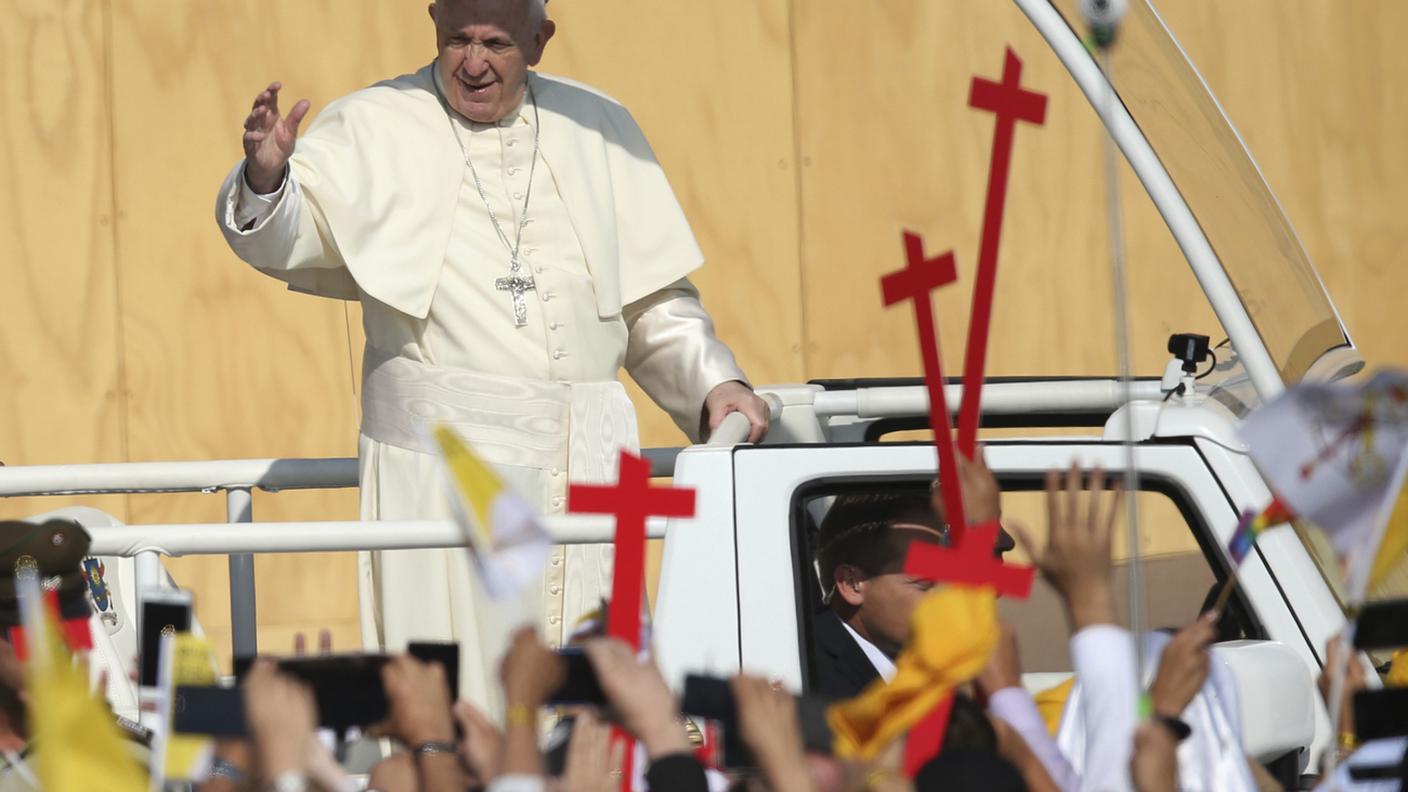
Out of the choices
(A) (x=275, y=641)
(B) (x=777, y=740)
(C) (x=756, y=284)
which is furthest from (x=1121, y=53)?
(A) (x=275, y=641)

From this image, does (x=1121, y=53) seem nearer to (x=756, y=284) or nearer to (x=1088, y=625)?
(x=1088, y=625)

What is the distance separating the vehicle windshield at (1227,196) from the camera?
139 inches

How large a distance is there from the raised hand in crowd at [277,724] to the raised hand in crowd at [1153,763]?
830mm

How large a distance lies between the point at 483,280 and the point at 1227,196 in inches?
55.6

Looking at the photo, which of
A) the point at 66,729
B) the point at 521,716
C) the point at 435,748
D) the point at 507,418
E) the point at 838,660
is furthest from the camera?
the point at 507,418

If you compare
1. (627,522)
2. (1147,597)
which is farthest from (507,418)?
(627,522)

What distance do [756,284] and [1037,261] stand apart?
95cm

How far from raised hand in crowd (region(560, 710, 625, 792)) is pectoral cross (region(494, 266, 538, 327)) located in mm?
1797

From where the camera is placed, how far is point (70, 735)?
201 centimetres

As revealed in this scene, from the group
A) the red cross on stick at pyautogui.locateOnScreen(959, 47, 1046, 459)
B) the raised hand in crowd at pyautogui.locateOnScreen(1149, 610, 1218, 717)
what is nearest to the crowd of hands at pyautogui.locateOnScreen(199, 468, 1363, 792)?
the raised hand in crowd at pyautogui.locateOnScreen(1149, 610, 1218, 717)

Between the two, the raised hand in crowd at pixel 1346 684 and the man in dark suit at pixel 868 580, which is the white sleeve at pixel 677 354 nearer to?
the man in dark suit at pixel 868 580

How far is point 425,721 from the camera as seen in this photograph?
7.63ft

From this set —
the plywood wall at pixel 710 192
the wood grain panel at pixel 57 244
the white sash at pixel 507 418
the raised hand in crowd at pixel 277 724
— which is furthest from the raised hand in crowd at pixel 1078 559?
the wood grain panel at pixel 57 244

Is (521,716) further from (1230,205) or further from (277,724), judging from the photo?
(1230,205)
